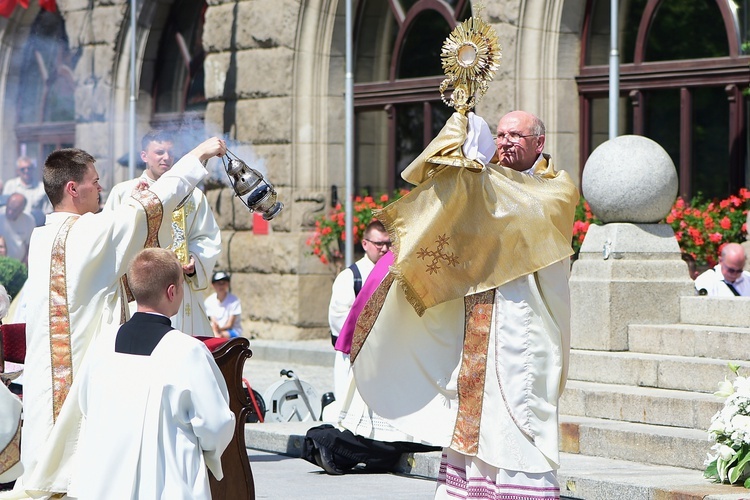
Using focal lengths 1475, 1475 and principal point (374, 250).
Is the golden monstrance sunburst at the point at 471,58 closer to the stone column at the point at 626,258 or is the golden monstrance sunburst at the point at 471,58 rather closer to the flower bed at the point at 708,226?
the stone column at the point at 626,258

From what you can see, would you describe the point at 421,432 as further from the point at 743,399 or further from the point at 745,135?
the point at 745,135

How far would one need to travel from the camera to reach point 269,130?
17.1m

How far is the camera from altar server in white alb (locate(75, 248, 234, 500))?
4.75 metres

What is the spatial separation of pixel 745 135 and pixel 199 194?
6.97 meters

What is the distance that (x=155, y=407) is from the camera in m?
4.77

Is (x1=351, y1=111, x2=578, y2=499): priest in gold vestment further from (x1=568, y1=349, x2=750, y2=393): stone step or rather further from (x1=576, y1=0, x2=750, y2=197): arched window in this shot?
(x1=576, y1=0, x2=750, y2=197): arched window

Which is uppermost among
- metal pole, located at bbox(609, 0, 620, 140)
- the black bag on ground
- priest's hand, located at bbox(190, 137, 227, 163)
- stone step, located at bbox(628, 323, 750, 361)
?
metal pole, located at bbox(609, 0, 620, 140)

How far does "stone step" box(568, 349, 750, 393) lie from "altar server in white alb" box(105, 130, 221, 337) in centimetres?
243

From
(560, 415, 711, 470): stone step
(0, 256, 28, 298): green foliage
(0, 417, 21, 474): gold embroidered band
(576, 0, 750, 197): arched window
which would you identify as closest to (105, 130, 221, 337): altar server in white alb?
(0, 417, 21, 474): gold embroidered band

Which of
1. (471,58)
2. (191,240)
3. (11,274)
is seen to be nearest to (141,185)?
(191,240)

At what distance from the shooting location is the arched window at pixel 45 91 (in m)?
22.0

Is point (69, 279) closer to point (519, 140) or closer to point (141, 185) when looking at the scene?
point (141, 185)

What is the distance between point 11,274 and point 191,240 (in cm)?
449

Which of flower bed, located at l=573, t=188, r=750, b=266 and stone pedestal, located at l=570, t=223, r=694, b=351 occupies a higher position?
flower bed, located at l=573, t=188, r=750, b=266
